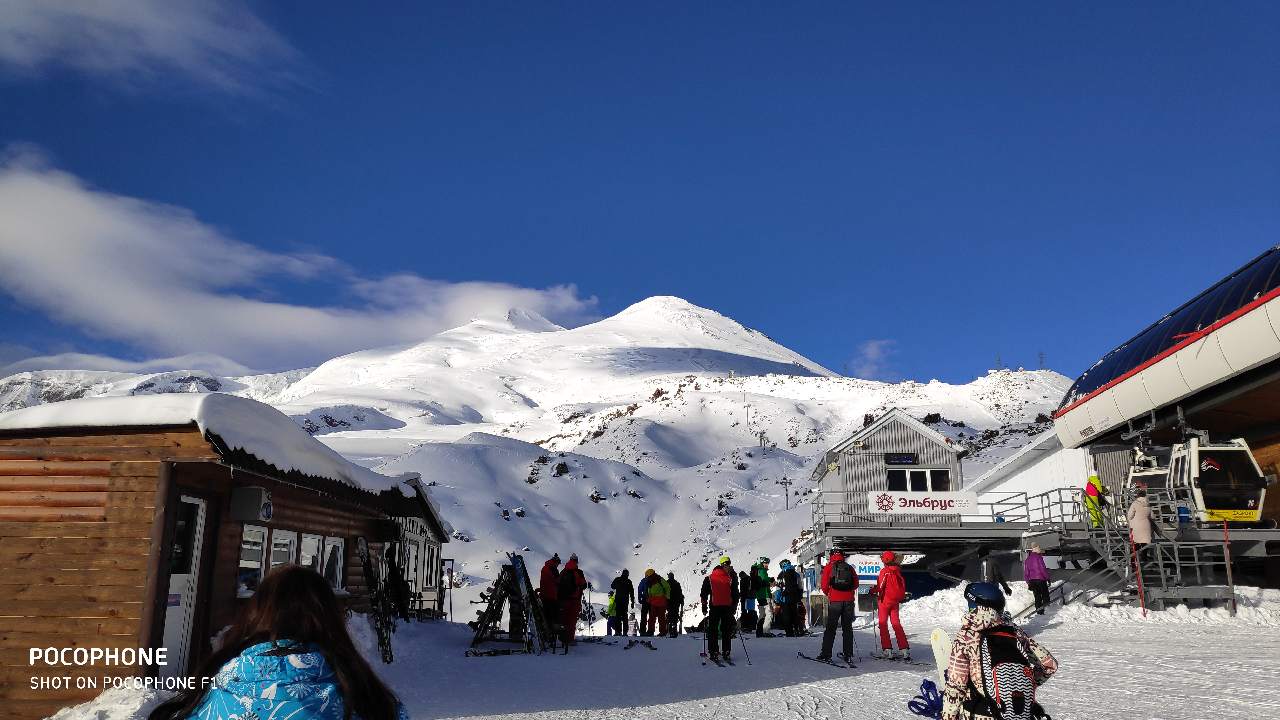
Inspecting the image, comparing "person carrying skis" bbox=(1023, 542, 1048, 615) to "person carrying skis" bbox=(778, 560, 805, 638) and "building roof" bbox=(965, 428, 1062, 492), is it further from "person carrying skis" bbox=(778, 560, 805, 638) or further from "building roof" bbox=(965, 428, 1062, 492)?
"building roof" bbox=(965, 428, 1062, 492)

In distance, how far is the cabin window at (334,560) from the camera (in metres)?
15.3

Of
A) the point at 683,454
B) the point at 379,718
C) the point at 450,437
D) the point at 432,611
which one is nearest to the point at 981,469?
the point at 683,454

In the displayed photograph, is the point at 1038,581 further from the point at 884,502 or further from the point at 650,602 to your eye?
the point at 650,602

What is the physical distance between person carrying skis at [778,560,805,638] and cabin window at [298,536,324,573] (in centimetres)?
985

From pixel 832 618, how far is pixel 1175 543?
9541 mm

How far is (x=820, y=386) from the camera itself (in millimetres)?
103438

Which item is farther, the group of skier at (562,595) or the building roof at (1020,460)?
the building roof at (1020,460)

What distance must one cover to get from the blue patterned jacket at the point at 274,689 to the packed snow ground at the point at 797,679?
609 cm

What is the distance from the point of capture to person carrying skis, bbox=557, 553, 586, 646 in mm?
16188

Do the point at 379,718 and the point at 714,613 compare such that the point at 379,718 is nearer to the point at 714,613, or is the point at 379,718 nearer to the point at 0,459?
the point at 0,459

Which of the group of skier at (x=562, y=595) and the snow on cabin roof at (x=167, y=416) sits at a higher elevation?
the snow on cabin roof at (x=167, y=416)

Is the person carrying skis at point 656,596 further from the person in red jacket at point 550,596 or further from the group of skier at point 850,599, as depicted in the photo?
the group of skier at point 850,599

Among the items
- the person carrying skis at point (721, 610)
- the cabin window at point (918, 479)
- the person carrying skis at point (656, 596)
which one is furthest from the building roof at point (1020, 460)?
the person carrying skis at point (721, 610)

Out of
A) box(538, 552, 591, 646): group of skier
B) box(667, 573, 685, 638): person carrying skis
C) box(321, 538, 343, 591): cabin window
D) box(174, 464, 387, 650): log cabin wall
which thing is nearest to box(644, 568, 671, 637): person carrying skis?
box(667, 573, 685, 638): person carrying skis
